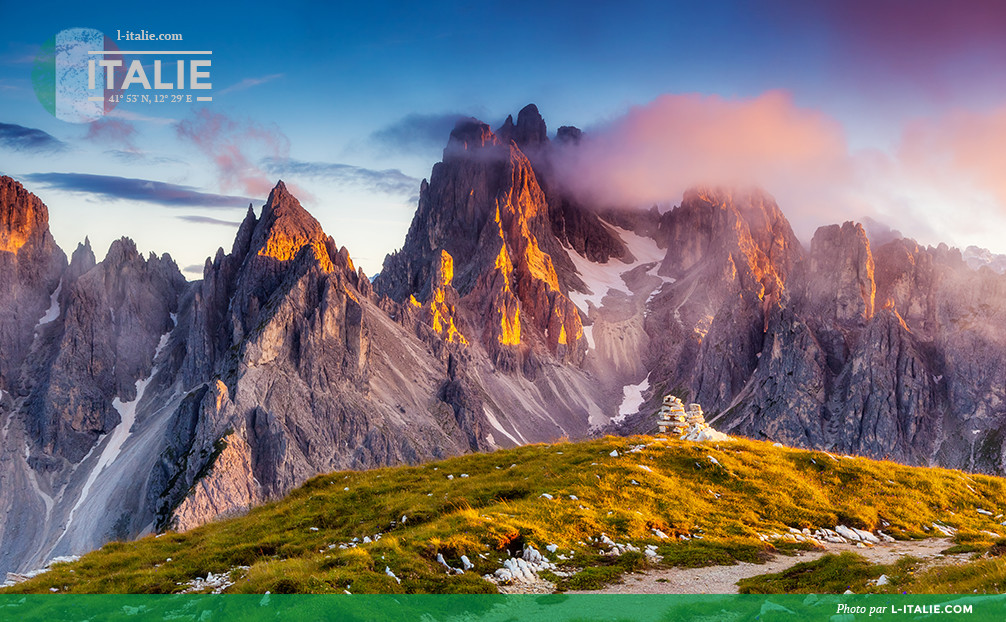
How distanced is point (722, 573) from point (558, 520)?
5637 mm

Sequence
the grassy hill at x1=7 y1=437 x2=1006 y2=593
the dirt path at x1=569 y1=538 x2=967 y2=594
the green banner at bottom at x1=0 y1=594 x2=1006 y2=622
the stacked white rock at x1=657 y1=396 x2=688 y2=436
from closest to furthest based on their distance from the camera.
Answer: the green banner at bottom at x1=0 y1=594 x2=1006 y2=622 < the dirt path at x1=569 y1=538 x2=967 y2=594 < the grassy hill at x1=7 y1=437 x2=1006 y2=593 < the stacked white rock at x1=657 y1=396 x2=688 y2=436

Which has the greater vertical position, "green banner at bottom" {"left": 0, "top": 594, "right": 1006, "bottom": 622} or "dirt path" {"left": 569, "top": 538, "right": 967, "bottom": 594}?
"green banner at bottom" {"left": 0, "top": 594, "right": 1006, "bottom": 622}

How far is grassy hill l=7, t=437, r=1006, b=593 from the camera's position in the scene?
20547mm

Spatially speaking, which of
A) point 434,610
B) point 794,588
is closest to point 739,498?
point 794,588

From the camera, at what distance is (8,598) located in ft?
69.8

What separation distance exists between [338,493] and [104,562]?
9318mm

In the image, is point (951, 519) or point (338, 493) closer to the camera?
point (951, 519)

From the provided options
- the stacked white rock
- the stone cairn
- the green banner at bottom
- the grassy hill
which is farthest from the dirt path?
the stacked white rock

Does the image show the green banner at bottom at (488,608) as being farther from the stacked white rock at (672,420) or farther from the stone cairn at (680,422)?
the stacked white rock at (672,420)

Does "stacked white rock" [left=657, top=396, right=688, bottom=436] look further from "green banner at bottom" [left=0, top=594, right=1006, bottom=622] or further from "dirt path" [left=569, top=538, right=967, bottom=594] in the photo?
"green banner at bottom" [left=0, top=594, right=1006, bottom=622]

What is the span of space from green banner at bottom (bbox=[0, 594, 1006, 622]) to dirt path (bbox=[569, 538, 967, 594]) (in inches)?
37.4

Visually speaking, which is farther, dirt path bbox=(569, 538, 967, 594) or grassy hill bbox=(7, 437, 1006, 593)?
grassy hill bbox=(7, 437, 1006, 593)

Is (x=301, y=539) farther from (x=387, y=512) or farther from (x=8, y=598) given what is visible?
(x=8, y=598)

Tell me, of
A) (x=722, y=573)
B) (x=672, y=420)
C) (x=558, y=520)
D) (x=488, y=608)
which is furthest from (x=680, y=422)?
(x=488, y=608)
